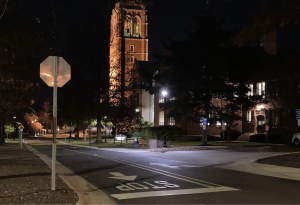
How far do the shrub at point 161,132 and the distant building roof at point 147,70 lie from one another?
1141cm

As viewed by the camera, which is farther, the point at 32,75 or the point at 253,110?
the point at 253,110

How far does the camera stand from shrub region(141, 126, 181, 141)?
46.8m

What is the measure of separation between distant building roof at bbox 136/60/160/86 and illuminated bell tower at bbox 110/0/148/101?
235 centimetres

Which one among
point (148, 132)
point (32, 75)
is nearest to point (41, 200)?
point (32, 75)

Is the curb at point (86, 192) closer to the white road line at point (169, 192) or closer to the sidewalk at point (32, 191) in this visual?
the sidewalk at point (32, 191)

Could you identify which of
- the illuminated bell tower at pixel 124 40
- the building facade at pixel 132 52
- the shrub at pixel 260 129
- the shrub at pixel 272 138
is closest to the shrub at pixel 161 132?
the building facade at pixel 132 52

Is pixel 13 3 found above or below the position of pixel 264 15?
above

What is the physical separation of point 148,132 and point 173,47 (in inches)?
782

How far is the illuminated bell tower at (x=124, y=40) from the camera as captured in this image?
10844 mm

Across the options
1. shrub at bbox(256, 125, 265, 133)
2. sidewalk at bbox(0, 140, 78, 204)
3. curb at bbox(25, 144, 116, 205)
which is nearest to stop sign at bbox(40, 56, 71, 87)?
sidewalk at bbox(0, 140, 78, 204)

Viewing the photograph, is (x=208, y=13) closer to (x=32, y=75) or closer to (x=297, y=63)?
(x=297, y=63)

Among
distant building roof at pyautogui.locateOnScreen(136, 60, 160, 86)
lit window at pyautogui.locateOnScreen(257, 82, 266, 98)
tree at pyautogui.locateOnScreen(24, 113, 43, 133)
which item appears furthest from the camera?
tree at pyautogui.locateOnScreen(24, 113, 43, 133)

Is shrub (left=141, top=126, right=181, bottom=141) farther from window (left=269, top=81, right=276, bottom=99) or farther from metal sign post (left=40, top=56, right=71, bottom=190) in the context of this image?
metal sign post (left=40, top=56, right=71, bottom=190)

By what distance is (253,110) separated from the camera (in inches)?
1614
